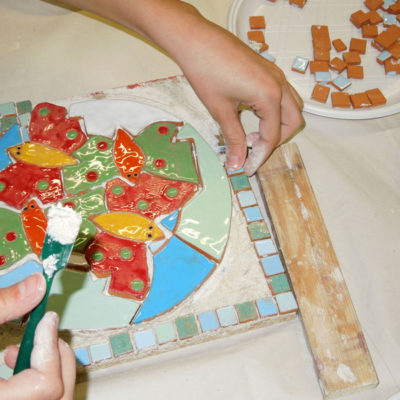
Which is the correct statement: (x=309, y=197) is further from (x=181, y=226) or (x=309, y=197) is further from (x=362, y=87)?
(x=362, y=87)

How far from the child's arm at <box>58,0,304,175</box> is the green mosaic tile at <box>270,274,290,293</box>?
0.25 meters

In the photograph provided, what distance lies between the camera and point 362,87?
1.12 meters

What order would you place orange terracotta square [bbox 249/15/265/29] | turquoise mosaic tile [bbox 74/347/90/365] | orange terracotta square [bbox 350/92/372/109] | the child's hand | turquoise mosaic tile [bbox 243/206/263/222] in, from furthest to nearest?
orange terracotta square [bbox 249/15/265/29]
orange terracotta square [bbox 350/92/372/109]
turquoise mosaic tile [bbox 243/206/263/222]
turquoise mosaic tile [bbox 74/347/90/365]
the child's hand

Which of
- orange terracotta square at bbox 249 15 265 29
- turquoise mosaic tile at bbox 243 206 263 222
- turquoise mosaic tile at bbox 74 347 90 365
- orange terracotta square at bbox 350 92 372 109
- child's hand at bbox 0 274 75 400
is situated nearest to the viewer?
child's hand at bbox 0 274 75 400

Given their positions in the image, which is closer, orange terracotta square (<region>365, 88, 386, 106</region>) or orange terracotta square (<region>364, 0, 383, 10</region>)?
orange terracotta square (<region>365, 88, 386, 106</region>)

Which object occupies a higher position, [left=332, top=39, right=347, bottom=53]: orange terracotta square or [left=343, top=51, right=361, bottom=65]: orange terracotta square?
[left=332, top=39, right=347, bottom=53]: orange terracotta square

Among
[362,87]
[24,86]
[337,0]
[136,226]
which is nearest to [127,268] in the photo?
[136,226]

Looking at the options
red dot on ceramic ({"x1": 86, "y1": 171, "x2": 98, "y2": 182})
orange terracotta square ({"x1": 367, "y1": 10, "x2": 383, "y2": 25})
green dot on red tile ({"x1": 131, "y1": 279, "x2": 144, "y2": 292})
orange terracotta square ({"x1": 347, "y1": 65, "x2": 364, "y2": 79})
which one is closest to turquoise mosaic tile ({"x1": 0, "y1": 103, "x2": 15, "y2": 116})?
red dot on ceramic ({"x1": 86, "y1": 171, "x2": 98, "y2": 182})

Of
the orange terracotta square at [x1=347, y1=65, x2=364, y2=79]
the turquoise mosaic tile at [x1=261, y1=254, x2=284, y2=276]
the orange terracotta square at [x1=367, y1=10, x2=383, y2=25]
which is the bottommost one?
the turquoise mosaic tile at [x1=261, y1=254, x2=284, y2=276]

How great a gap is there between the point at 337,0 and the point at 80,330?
1059mm

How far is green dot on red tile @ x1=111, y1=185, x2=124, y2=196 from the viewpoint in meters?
0.85

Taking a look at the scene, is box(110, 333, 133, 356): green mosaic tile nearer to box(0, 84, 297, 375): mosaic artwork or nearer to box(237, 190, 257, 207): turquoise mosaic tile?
box(0, 84, 297, 375): mosaic artwork

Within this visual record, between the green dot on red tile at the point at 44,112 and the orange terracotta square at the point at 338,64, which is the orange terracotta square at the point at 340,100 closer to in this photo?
the orange terracotta square at the point at 338,64

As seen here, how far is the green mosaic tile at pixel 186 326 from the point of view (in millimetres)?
779
